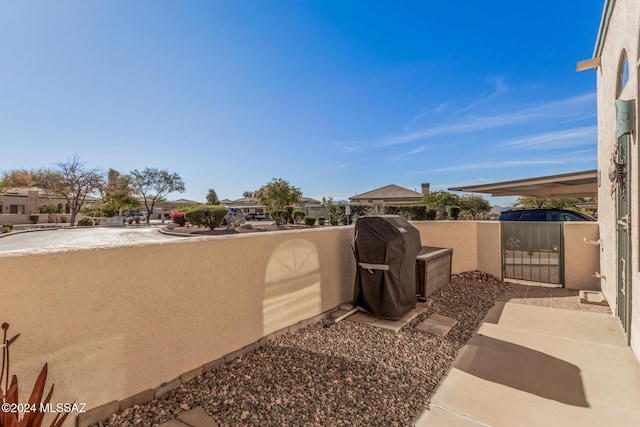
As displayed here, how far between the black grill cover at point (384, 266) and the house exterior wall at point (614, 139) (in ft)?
6.89

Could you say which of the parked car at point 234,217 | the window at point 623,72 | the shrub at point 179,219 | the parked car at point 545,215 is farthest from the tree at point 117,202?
the window at point 623,72

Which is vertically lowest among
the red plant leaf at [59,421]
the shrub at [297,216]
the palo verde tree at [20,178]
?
the red plant leaf at [59,421]

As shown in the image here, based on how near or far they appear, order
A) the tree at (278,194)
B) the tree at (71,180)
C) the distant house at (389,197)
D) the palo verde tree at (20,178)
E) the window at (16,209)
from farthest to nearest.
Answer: the window at (16,209), the palo verde tree at (20,178), the tree at (71,180), the tree at (278,194), the distant house at (389,197)

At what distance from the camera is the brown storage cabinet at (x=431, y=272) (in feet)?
14.7

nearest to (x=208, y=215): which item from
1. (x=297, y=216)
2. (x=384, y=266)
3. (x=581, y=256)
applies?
(x=297, y=216)

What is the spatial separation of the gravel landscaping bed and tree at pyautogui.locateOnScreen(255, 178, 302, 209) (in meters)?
24.8

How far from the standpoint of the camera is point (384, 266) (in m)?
3.64

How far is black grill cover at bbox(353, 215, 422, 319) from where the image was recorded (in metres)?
3.65

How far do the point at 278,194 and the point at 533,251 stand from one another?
78.0ft

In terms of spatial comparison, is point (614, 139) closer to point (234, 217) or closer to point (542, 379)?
point (542, 379)

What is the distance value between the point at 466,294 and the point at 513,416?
3210 mm

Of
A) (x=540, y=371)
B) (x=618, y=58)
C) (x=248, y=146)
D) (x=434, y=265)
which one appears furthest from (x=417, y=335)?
(x=248, y=146)

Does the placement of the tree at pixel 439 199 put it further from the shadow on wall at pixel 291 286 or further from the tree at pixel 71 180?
the tree at pixel 71 180

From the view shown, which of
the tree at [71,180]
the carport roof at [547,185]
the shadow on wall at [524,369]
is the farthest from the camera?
the tree at [71,180]
